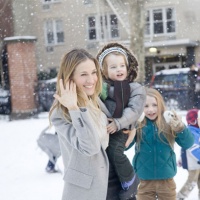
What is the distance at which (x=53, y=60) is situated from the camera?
2823cm

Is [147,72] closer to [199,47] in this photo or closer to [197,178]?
[199,47]

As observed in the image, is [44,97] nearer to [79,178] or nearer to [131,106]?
[131,106]

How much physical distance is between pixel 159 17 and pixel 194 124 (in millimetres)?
23465

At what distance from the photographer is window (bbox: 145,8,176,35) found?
26.7m

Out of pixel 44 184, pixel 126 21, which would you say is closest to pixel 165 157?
pixel 44 184

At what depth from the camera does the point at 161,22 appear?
2697 cm

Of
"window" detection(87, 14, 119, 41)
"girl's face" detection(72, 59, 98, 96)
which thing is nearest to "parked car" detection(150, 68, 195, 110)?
"window" detection(87, 14, 119, 41)

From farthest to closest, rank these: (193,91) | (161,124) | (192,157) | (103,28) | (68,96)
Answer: (103,28) → (193,91) → (192,157) → (161,124) → (68,96)

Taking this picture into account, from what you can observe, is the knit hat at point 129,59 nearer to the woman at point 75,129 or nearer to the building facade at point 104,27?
the woman at point 75,129

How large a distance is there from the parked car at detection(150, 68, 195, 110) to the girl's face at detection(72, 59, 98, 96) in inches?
507

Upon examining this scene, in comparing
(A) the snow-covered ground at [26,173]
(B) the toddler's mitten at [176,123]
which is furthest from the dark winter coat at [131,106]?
(A) the snow-covered ground at [26,173]

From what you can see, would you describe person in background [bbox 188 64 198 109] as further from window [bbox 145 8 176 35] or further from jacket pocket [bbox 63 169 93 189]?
jacket pocket [bbox 63 169 93 189]

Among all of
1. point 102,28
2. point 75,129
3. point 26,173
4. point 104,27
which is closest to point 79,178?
point 75,129

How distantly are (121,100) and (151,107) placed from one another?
1.11 meters
